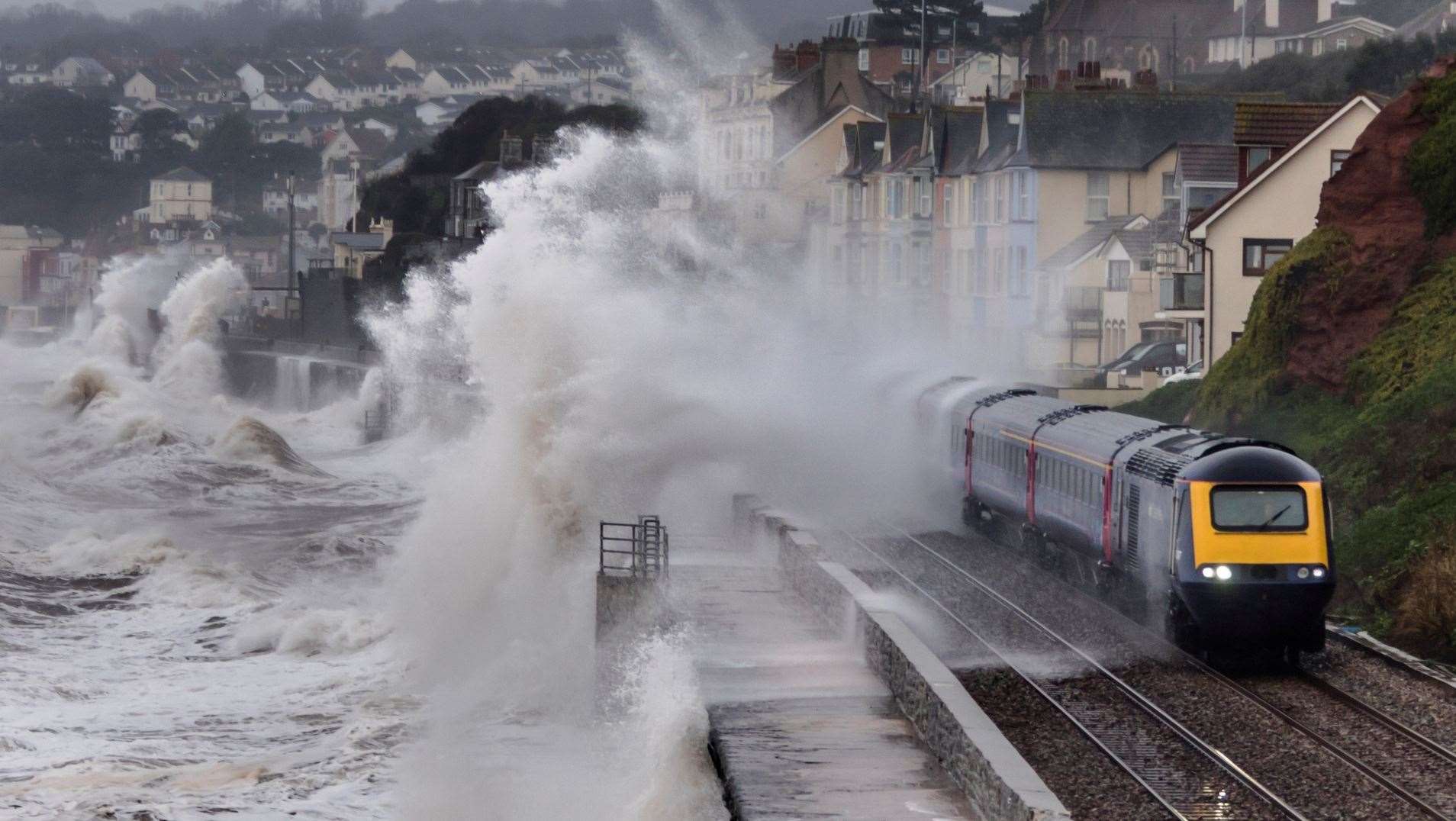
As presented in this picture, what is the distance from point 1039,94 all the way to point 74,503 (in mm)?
28636

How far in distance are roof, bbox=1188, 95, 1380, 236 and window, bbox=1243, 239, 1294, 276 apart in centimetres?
88

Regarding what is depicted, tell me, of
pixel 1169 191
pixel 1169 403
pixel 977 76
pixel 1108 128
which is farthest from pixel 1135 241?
pixel 977 76

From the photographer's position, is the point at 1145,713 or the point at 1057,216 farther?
the point at 1057,216

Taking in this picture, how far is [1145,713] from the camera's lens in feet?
61.7

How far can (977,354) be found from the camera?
61375 mm

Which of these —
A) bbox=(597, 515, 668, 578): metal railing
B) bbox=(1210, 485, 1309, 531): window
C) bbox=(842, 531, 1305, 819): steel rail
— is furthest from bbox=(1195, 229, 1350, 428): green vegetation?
bbox=(1210, 485, 1309, 531): window

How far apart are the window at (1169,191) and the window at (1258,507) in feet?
123

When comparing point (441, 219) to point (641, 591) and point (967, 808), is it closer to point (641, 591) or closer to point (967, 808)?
point (641, 591)

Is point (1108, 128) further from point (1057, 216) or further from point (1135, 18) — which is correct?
point (1135, 18)

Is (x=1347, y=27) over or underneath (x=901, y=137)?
over

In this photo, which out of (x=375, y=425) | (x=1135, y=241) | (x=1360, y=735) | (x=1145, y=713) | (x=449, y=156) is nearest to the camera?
(x=1360, y=735)

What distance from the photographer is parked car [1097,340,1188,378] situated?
5031 cm

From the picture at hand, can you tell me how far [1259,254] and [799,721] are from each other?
1091 inches

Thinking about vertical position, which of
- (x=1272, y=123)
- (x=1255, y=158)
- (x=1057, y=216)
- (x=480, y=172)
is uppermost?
(x=480, y=172)
